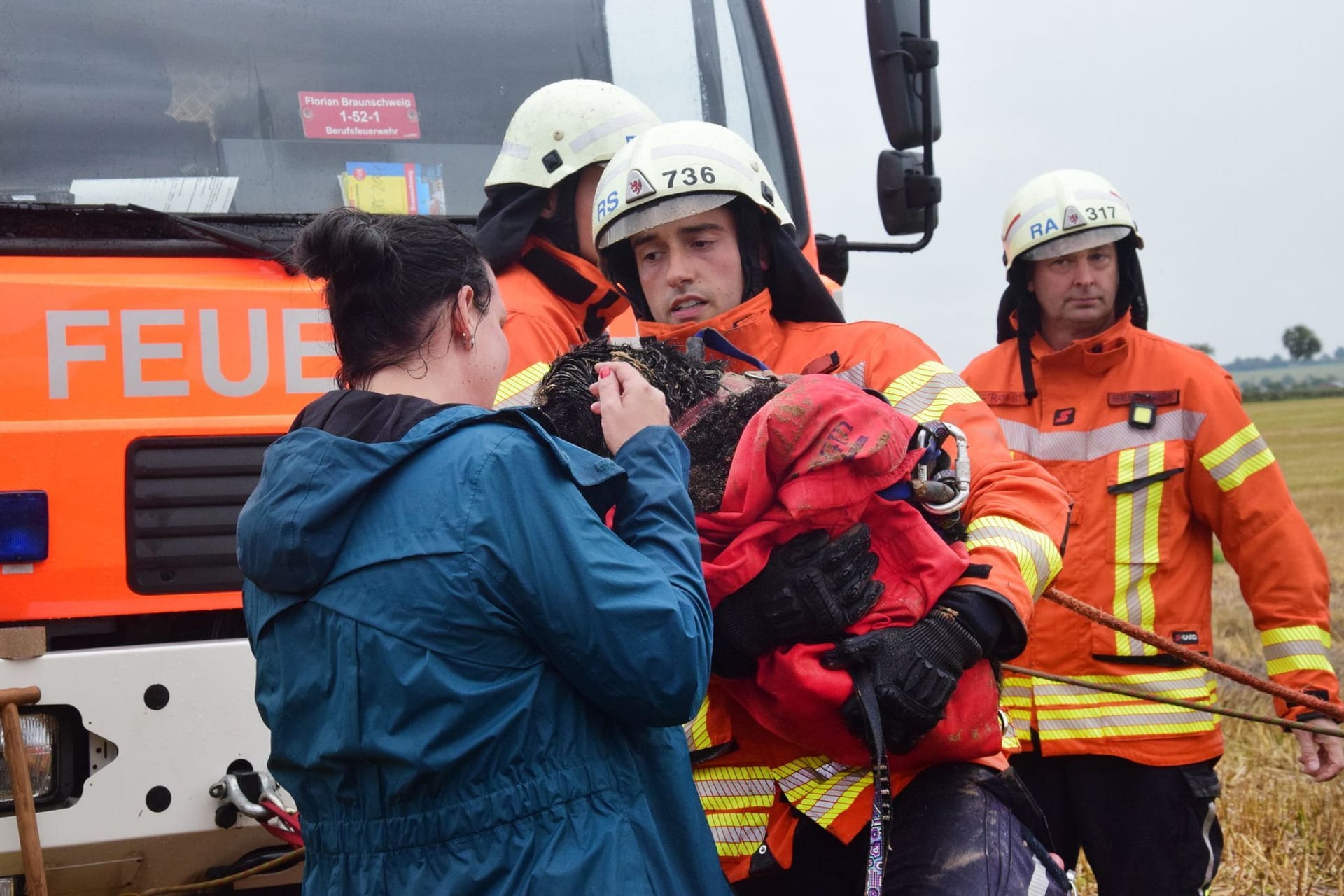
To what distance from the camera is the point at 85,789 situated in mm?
2840

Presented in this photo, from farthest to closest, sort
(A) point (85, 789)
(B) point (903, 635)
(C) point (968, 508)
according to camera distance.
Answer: (A) point (85, 789)
(C) point (968, 508)
(B) point (903, 635)

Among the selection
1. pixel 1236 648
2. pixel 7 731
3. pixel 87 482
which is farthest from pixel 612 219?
pixel 1236 648

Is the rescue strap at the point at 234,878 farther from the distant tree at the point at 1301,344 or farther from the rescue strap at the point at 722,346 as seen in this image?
the distant tree at the point at 1301,344

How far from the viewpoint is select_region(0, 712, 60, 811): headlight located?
2.80 meters

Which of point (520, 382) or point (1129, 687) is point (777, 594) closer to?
point (520, 382)

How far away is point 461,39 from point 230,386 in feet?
4.22

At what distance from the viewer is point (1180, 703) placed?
10.0 feet

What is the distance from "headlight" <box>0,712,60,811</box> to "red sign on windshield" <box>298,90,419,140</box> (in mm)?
1575

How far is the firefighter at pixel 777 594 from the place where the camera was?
199 cm

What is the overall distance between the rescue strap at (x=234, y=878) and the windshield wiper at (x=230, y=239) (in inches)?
52.4

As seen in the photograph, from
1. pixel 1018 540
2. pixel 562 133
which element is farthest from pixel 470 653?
pixel 562 133

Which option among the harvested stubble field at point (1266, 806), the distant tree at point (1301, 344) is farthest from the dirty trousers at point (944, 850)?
the distant tree at point (1301, 344)

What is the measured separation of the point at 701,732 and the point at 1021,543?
1.97 ft

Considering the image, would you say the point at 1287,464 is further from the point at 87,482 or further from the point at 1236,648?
the point at 87,482
